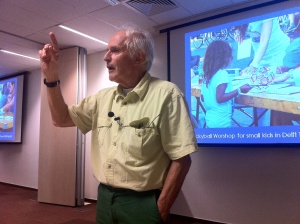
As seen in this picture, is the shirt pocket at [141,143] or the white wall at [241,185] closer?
the shirt pocket at [141,143]

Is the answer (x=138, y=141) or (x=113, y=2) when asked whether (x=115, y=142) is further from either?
(x=113, y=2)

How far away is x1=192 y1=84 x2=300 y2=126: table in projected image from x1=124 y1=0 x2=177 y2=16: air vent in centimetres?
136

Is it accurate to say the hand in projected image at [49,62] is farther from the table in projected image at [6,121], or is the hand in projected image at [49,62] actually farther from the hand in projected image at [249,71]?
the table in projected image at [6,121]

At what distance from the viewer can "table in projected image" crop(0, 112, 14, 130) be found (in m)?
6.03

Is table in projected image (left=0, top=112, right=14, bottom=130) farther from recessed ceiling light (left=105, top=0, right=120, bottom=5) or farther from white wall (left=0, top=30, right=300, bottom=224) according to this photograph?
recessed ceiling light (left=105, top=0, right=120, bottom=5)

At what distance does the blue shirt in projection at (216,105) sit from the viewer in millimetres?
3086

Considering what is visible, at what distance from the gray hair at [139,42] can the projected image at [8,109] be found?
5.66 meters

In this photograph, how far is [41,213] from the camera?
386 centimetres

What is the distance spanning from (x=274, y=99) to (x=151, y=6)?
1.76 meters

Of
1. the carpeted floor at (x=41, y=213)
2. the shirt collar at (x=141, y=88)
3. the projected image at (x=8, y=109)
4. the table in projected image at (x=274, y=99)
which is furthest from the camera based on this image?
the projected image at (x=8, y=109)

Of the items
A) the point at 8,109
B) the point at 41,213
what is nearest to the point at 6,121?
the point at 8,109

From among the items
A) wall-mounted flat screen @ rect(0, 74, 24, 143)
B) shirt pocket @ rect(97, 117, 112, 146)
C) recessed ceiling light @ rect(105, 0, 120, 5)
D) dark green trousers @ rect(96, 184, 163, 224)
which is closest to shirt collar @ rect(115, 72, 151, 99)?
shirt pocket @ rect(97, 117, 112, 146)

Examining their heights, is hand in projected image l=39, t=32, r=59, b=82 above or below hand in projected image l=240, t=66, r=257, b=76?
below

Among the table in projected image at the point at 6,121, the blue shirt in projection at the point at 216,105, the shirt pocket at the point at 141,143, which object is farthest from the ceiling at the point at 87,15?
the shirt pocket at the point at 141,143
